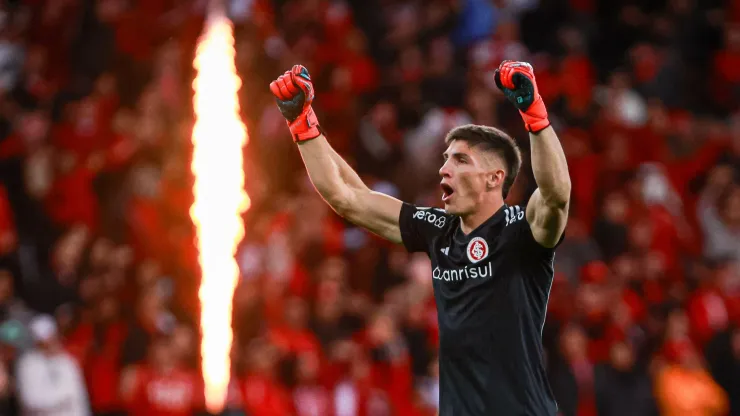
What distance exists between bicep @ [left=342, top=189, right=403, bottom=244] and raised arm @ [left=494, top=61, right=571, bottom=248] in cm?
92

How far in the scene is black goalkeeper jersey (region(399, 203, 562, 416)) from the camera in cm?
471

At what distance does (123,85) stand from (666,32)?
22.7 ft

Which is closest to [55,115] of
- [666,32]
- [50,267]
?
[50,267]

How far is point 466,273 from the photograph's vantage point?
4.88 meters

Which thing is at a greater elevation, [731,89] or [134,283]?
[731,89]

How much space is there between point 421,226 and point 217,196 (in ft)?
20.7

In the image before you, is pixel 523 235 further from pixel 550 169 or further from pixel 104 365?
pixel 104 365

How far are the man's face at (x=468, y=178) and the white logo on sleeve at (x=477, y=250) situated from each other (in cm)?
14

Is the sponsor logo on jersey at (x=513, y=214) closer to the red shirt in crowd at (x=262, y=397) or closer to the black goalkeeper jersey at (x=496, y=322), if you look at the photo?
the black goalkeeper jersey at (x=496, y=322)

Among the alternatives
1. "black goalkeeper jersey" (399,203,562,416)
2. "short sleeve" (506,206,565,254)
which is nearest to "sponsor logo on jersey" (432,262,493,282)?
"black goalkeeper jersey" (399,203,562,416)

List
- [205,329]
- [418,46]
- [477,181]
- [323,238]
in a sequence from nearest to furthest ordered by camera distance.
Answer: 1. [477,181]
2. [205,329]
3. [323,238]
4. [418,46]

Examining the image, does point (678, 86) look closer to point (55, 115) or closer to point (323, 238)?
point (323, 238)

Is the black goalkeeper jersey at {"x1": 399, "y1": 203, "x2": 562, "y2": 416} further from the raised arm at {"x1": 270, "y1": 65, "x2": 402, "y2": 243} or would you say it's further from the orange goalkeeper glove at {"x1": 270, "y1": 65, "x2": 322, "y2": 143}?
the orange goalkeeper glove at {"x1": 270, "y1": 65, "x2": 322, "y2": 143}

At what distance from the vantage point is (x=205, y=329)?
10.4 m
